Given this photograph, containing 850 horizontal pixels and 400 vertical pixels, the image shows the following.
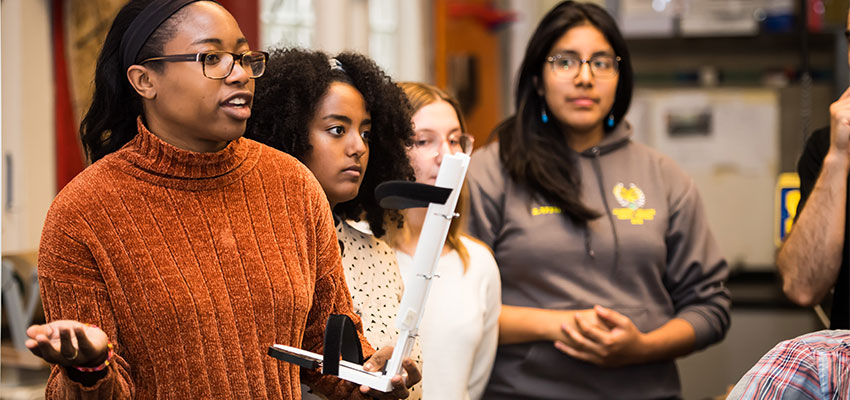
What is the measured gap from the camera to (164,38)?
118 cm

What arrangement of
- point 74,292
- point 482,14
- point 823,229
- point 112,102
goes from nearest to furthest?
point 74,292
point 112,102
point 823,229
point 482,14

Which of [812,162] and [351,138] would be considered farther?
[812,162]

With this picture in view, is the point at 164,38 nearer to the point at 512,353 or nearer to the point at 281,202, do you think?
the point at 281,202

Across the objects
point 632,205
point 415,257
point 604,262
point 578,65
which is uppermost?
point 578,65

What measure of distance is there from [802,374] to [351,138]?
2.46 feet

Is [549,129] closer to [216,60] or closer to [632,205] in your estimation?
[632,205]

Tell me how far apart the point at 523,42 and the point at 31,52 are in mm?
3190

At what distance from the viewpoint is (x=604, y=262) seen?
2.14 metres

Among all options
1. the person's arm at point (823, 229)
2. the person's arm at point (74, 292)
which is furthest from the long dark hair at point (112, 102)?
the person's arm at point (823, 229)

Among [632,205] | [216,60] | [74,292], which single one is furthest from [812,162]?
[74,292]

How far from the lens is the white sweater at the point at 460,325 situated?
6.07 ft

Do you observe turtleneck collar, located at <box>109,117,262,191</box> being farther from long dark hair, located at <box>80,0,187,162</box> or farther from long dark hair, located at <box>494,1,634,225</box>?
long dark hair, located at <box>494,1,634,225</box>

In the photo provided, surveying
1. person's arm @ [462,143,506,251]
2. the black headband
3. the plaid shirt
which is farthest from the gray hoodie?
the black headband

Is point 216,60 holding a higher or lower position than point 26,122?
higher
